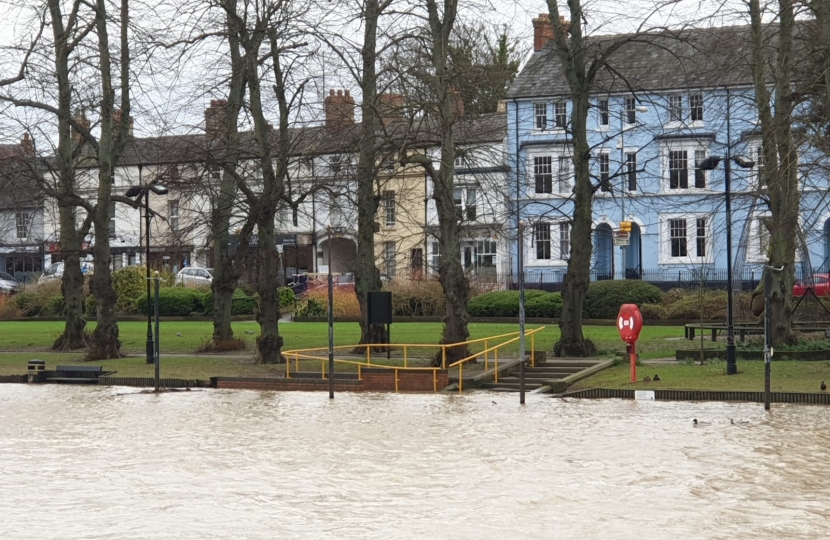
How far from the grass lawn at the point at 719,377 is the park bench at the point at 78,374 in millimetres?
12089

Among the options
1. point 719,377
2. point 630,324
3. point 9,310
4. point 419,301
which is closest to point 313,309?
point 419,301

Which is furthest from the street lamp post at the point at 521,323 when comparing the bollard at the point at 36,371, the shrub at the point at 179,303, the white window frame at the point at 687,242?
the white window frame at the point at 687,242

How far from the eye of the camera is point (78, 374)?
102ft

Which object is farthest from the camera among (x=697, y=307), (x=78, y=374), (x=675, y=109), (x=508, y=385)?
(x=697, y=307)

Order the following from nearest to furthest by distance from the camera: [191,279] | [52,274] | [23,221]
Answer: [23,221]
[191,279]
[52,274]

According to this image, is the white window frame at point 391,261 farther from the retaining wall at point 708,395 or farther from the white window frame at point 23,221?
the white window frame at point 23,221

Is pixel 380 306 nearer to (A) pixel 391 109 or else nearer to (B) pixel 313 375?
(B) pixel 313 375

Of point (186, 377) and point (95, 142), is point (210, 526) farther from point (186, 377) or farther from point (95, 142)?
point (95, 142)

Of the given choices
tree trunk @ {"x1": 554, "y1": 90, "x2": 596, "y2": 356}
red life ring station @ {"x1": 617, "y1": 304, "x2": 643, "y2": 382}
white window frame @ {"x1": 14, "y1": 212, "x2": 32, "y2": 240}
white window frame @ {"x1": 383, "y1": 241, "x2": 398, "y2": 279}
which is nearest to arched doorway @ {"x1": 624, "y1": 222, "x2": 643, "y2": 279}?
white window frame @ {"x1": 383, "y1": 241, "x2": 398, "y2": 279}

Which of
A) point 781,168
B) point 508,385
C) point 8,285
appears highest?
point 781,168

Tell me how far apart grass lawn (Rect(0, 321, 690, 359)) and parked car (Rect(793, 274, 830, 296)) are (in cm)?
432

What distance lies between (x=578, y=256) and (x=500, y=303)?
15.9m

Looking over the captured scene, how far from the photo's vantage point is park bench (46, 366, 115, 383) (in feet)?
101

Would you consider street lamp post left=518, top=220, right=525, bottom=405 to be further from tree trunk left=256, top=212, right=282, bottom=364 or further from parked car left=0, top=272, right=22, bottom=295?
parked car left=0, top=272, right=22, bottom=295
